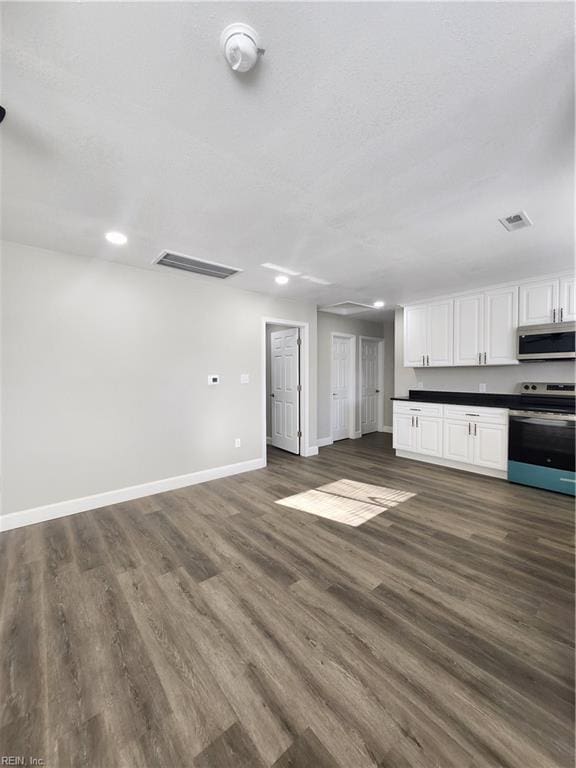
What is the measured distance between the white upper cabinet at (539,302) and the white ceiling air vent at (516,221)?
1797 millimetres

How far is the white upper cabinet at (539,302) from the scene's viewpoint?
3.85 metres

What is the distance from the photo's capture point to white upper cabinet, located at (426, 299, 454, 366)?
190 inches

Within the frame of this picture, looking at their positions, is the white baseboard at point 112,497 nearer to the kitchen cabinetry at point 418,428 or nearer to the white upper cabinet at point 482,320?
the kitchen cabinetry at point 418,428

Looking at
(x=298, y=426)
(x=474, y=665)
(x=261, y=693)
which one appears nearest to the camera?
(x=261, y=693)

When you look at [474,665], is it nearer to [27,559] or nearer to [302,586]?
[302,586]

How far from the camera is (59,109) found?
4.79ft

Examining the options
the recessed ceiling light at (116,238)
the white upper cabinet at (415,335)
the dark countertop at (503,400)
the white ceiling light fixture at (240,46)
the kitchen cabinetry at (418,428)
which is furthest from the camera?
the white upper cabinet at (415,335)

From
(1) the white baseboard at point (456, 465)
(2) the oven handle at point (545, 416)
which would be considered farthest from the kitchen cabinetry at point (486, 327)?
(1) the white baseboard at point (456, 465)

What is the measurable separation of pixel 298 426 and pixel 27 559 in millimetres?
3787

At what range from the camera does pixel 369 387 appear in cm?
732

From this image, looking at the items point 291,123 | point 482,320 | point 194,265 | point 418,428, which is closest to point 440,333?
point 482,320

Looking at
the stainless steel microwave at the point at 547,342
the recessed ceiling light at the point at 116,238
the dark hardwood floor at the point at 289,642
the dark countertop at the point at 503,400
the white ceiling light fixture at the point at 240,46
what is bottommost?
the dark hardwood floor at the point at 289,642

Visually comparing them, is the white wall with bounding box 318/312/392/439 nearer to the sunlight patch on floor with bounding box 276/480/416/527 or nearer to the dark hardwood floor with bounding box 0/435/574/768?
the sunlight patch on floor with bounding box 276/480/416/527

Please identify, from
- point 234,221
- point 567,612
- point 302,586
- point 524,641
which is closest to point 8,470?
point 302,586
